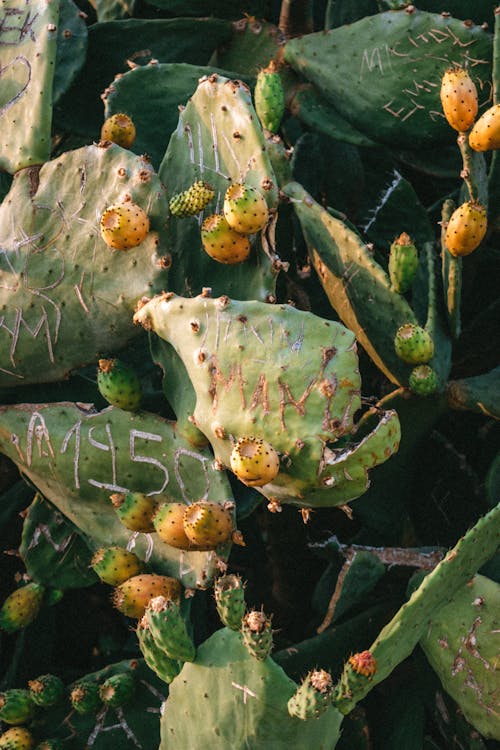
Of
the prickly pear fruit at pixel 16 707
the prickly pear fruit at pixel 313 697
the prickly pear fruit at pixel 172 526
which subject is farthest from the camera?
the prickly pear fruit at pixel 16 707

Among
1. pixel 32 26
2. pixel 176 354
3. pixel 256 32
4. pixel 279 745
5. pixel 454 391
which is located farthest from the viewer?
pixel 256 32

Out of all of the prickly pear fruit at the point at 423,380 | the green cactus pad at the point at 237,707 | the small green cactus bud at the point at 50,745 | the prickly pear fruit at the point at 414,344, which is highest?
the prickly pear fruit at the point at 414,344

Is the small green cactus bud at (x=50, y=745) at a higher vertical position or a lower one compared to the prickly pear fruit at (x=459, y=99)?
lower

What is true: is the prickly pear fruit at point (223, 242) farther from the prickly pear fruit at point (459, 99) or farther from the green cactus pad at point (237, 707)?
the green cactus pad at point (237, 707)

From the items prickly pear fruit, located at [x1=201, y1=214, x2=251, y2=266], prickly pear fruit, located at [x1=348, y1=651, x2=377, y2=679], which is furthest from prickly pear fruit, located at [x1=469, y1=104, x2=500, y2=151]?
prickly pear fruit, located at [x1=348, y1=651, x2=377, y2=679]

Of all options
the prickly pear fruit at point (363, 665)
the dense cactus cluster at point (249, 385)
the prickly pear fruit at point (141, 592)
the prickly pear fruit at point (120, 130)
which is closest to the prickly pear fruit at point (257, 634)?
the dense cactus cluster at point (249, 385)

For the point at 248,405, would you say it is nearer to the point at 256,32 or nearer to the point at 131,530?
the point at 131,530

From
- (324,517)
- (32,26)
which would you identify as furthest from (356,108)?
(324,517)
